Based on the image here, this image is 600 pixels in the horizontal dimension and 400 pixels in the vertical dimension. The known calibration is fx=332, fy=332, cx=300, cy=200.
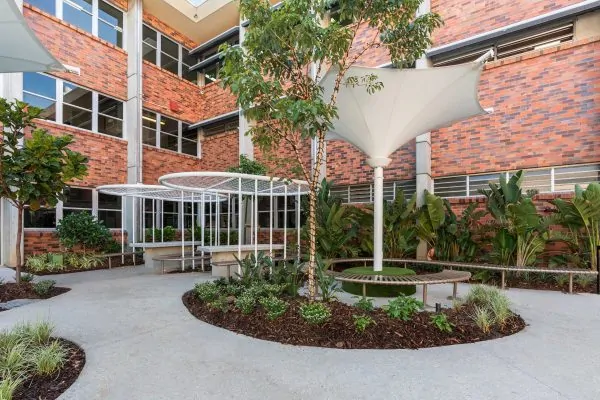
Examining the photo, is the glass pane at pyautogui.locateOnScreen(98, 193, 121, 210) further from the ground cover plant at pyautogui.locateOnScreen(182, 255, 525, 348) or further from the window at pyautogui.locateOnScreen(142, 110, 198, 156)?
the ground cover plant at pyautogui.locateOnScreen(182, 255, 525, 348)

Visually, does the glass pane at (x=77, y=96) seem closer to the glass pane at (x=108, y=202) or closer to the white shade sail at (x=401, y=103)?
the glass pane at (x=108, y=202)

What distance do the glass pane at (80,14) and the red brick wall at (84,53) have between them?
0.48 metres

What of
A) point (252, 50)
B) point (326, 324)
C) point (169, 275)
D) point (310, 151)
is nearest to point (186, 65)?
point (310, 151)

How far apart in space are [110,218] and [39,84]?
16.2 feet

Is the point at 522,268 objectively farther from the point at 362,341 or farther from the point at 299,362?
the point at 299,362

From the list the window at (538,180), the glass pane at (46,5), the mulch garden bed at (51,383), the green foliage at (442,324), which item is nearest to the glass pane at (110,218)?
the glass pane at (46,5)

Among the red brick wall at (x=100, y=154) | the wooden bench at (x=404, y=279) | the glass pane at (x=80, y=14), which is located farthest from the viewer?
the glass pane at (x=80, y=14)

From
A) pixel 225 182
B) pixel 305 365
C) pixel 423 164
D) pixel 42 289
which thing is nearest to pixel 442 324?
pixel 305 365

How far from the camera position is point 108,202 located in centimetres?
1241

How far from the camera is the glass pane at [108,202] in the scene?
12148mm

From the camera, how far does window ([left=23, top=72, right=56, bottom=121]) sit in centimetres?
1049

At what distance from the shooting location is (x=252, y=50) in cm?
461

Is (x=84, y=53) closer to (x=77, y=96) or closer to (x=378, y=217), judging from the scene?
(x=77, y=96)

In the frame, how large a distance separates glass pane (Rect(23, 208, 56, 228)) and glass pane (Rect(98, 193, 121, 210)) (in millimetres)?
1501
